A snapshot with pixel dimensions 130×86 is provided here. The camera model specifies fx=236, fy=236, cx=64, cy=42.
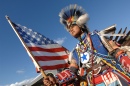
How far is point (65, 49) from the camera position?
688 centimetres

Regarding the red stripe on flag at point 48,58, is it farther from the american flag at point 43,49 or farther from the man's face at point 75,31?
the man's face at point 75,31

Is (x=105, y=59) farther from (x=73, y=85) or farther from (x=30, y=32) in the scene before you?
(x=30, y=32)

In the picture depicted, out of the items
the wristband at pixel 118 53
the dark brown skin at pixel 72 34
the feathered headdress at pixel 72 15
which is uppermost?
the feathered headdress at pixel 72 15

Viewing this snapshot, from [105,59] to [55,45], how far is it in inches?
143

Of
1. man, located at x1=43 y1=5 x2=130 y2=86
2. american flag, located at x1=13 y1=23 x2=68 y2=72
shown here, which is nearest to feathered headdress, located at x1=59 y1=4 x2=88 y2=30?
man, located at x1=43 y1=5 x2=130 y2=86

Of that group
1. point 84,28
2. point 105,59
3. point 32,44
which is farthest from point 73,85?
point 32,44

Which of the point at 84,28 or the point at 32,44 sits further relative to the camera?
the point at 32,44

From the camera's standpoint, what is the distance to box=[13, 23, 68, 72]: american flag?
623 centimetres

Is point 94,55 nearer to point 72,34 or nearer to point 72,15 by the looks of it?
point 72,34

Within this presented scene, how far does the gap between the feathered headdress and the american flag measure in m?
2.14

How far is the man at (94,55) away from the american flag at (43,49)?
91.0 inches

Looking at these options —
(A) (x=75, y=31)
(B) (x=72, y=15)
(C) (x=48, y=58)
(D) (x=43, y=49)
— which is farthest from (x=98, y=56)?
(D) (x=43, y=49)

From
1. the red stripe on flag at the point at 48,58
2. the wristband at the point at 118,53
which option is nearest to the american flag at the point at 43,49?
the red stripe on flag at the point at 48,58

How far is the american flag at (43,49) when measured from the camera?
6227mm
